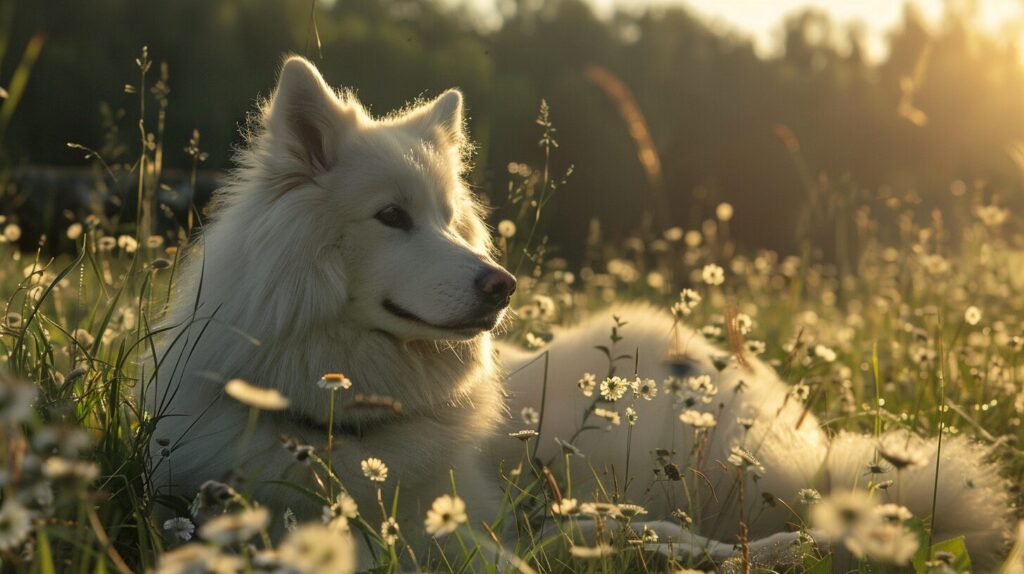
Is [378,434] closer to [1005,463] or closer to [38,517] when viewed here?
[38,517]

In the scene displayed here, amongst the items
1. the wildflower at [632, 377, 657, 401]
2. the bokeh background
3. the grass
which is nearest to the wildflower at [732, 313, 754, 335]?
the grass

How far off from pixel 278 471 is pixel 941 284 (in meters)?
4.51

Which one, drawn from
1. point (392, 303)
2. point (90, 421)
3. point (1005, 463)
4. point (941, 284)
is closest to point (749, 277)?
point (941, 284)

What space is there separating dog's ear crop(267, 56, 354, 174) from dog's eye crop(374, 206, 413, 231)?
0.23 meters

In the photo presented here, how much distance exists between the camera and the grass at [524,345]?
5.06 feet

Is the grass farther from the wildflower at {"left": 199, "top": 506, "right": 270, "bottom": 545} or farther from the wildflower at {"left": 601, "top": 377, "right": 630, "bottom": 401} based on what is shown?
the wildflower at {"left": 601, "top": 377, "right": 630, "bottom": 401}

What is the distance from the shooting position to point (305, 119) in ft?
9.44

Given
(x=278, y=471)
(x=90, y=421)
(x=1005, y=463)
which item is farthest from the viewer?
(x=1005, y=463)

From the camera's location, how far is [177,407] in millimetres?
2654

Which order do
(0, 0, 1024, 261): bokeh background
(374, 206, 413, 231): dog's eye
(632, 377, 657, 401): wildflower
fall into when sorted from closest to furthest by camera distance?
(632, 377, 657, 401): wildflower, (374, 206, 413, 231): dog's eye, (0, 0, 1024, 261): bokeh background

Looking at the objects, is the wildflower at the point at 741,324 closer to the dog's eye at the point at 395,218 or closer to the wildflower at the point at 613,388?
the wildflower at the point at 613,388

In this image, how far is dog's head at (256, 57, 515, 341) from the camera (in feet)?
8.97

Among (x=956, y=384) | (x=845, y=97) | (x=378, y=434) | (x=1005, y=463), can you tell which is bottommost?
(x=378, y=434)

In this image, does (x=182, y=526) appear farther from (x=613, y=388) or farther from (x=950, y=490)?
(x=950, y=490)
